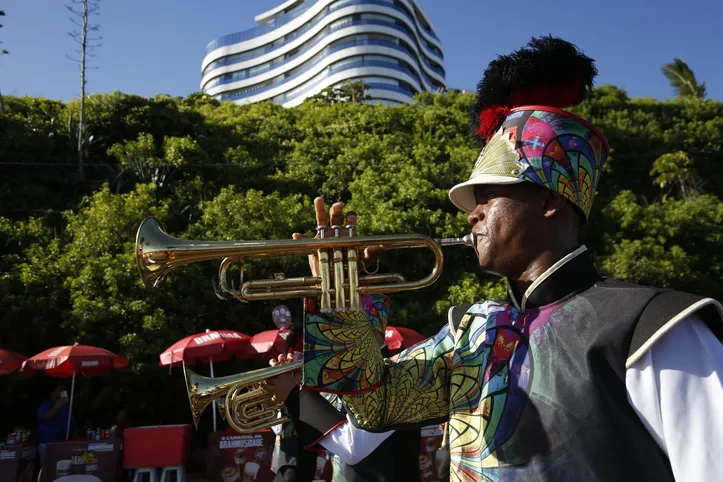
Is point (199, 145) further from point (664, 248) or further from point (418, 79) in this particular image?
point (418, 79)

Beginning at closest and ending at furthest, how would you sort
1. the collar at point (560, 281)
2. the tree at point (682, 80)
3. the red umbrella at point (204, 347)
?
the collar at point (560, 281) < the red umbrella at point (204, 347) < the tree at point (682, 80)

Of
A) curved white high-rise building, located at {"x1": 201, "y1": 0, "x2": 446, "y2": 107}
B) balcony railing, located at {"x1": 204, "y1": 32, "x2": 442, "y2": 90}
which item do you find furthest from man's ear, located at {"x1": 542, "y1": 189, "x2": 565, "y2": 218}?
balcony railing, located at {"x1": 204, "y1": 32, "x2": 442, "y2": 90}

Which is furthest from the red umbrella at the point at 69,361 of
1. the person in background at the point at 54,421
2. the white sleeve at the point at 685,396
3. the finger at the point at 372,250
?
the white sleeve at the point at 685,396

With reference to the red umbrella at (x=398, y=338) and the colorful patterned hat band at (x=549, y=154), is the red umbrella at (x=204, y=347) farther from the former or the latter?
the colorful patterned hat band at (x=549, y=154)

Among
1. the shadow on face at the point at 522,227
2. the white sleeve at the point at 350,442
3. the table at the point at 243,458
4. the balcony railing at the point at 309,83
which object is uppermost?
the balcony railing at the point at 309,83

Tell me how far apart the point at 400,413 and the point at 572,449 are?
25.6 inches

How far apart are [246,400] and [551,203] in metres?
1.67

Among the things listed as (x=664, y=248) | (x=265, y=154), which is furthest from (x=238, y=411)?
(x=265, y=154)

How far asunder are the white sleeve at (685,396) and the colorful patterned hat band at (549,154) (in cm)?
56

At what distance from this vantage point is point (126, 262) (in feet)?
44.2

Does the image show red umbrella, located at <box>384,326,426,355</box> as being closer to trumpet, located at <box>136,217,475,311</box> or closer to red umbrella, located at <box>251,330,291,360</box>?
red umbrella, located at <box>251,330,291,360</box>

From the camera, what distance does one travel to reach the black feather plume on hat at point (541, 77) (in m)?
2.22

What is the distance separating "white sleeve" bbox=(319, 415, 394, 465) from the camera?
4.00m

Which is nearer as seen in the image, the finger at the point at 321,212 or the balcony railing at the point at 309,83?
the finger at the point at 321,212
